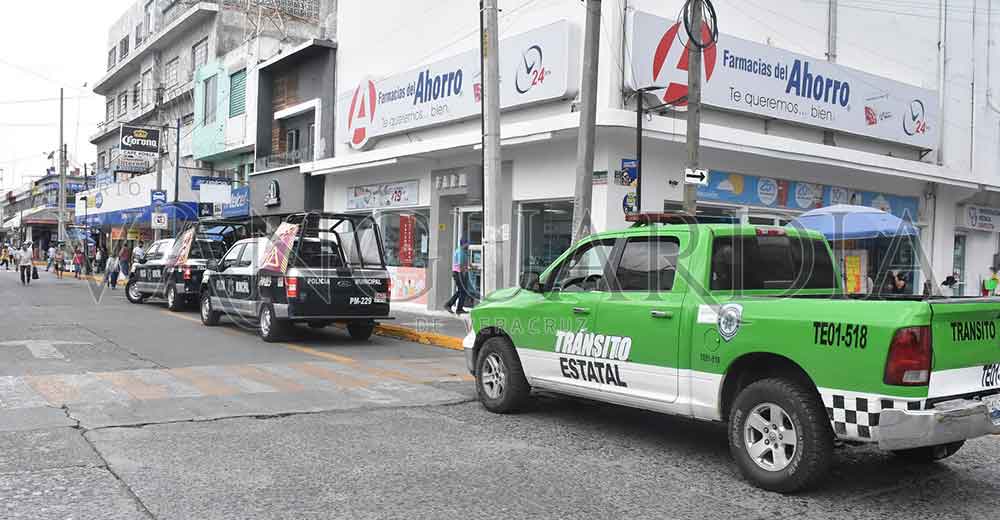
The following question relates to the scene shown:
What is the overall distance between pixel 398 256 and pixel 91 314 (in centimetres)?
782

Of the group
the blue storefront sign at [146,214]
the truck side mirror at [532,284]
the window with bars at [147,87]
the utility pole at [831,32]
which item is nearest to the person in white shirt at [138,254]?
the blue storefront sign at [146,214]

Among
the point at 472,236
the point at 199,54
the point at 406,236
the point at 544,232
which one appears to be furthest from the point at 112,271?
the point at 544,232

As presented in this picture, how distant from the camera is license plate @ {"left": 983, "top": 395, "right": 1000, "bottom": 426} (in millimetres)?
4939

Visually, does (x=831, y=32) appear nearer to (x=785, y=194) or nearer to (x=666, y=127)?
(x=785, y=194)

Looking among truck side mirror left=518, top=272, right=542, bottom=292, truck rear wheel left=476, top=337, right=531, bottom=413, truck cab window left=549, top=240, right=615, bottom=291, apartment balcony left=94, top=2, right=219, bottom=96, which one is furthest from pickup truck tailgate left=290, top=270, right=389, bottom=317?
apartment balcony left=94, top=2, right=219, bottom=96

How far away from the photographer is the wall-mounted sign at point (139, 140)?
36.1 m

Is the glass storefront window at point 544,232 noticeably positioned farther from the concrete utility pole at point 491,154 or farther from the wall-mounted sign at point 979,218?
the wall-mounted sign at point 979,218

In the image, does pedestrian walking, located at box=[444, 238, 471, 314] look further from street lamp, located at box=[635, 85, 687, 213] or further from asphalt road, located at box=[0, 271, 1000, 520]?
asphalt road, located at box=[0, 271, 1000, 520]

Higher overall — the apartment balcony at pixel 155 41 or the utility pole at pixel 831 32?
the apartment balcony at pixel 155 41

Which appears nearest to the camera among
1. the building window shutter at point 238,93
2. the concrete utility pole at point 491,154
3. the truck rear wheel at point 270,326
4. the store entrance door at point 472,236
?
the truck rear wheel at point 270,326

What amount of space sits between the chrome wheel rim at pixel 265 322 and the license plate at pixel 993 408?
1098cm

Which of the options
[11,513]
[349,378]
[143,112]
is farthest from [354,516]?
[143,112]

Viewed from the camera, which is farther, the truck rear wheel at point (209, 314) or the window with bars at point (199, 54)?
the window with bars at point (199, 54)

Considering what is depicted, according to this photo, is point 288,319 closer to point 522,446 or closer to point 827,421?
point 522,446
